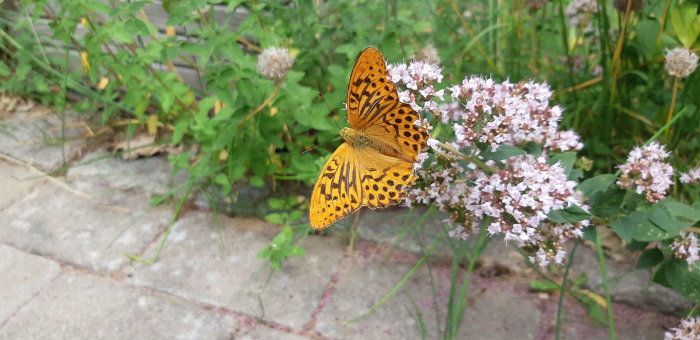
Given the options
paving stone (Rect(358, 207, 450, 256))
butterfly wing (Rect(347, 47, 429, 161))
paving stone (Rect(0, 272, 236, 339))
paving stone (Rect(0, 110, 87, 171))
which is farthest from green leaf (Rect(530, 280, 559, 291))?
paving stone (Rect(0, 110, 87, 171))

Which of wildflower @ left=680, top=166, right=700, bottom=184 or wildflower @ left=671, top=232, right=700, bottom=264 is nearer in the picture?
wildflower @ left=671, top=232, right=700, bottom=264

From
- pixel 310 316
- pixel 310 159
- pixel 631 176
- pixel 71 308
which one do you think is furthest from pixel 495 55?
pixel 71 308

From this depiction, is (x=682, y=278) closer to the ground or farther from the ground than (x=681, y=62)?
closer to the ground

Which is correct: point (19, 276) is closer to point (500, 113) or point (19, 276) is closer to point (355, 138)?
point (355, 138)

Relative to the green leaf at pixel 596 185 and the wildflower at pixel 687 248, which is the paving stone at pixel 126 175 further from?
the wildflower at pixel 687 248

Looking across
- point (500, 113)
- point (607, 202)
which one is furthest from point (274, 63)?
point (607, 202)

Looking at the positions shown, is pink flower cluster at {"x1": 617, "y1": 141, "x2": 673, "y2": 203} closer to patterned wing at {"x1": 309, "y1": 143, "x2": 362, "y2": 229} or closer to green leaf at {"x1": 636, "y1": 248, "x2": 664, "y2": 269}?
green leaf at {"x1": 636, "y1": 248, "x2": 664, "y2": 269}

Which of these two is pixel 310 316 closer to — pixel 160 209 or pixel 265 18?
pixel 160 209
